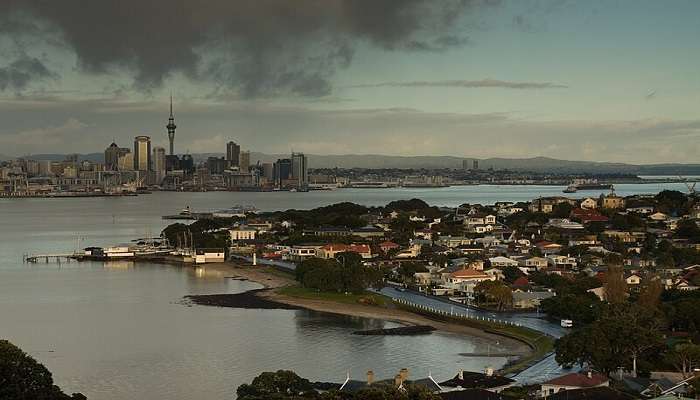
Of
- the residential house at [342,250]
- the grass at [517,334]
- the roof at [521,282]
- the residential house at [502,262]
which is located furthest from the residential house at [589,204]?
the grass at [517,334]

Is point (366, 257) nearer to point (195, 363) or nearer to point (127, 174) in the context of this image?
point (195, 363)

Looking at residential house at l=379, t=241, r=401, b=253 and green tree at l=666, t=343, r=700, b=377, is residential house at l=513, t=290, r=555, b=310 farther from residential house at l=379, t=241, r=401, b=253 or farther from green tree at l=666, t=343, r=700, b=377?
residential house at l=379, t=241, r=401, b=253

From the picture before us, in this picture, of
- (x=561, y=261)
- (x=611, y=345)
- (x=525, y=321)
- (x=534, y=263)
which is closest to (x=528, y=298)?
(x=525, y=321)

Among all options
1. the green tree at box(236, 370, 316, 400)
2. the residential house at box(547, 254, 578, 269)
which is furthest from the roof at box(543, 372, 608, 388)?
the residential house at box(547, 254, 578, 269)

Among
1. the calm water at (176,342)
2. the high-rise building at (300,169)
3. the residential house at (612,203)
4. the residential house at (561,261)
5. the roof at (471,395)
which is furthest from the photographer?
the high-rise building at (300,169)

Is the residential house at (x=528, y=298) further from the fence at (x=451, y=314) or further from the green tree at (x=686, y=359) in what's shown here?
the green tree at (x=686, y=359)

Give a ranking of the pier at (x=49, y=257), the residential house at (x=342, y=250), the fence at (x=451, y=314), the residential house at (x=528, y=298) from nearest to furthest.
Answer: the fence at (x=451, y=314), the residential house at (x=528, y=298), the residential house at (x=342, y=250), the pier at (x=49, y=257)
